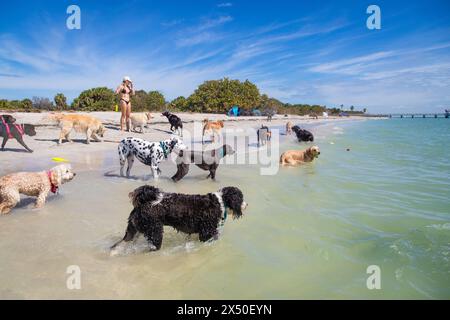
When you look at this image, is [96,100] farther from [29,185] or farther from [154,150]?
[29,185]

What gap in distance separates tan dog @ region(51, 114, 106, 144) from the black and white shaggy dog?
11507mm

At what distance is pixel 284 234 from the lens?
5211 millimetres

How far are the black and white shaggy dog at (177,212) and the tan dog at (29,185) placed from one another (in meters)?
2.69

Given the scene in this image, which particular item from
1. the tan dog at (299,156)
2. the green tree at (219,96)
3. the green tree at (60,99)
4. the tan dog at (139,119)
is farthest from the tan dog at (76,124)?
the green tree at (219,96)

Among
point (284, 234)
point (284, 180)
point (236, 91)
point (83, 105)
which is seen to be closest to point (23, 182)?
point (284, 234)

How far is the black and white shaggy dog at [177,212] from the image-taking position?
4301 millimetres

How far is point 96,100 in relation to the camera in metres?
43.8

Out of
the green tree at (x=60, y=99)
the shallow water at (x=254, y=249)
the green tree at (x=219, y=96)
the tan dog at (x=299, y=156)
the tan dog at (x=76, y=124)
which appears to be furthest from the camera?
the green tree at (x=219, y=96)

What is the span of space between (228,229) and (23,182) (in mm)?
4041

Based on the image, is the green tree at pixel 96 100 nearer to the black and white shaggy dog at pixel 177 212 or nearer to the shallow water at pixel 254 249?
the shallow water at pixel 254 249

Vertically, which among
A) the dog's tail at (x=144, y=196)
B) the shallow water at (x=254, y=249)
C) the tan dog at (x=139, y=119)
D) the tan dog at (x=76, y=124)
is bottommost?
the shallow water at (x=254, y=249)

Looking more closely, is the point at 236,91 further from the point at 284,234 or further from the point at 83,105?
the point at 284,234
